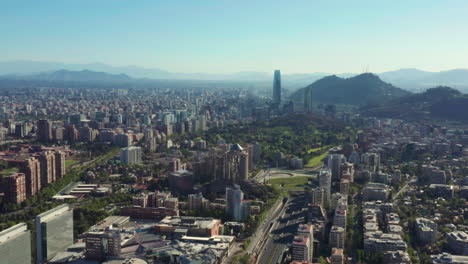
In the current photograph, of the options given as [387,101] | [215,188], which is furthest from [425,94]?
[215,188]

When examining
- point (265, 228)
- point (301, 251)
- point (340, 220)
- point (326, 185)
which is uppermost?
point (326, 185)

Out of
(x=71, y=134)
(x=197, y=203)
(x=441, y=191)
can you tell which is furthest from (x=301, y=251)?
(x=71, y=134)

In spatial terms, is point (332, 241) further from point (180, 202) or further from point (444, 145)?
point (444, 145)

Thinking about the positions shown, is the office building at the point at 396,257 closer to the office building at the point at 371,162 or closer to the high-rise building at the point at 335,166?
the high-rise building at the point at 335,166

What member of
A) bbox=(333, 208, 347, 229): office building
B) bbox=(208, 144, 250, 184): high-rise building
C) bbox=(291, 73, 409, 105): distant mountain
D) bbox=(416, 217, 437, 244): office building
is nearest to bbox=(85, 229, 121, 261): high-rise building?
bbox=(333, 208, 347, 229): office building

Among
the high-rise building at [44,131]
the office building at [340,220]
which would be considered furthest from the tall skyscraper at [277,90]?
the office building at [340,220]

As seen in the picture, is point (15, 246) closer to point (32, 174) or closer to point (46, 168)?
point (32, 174)
